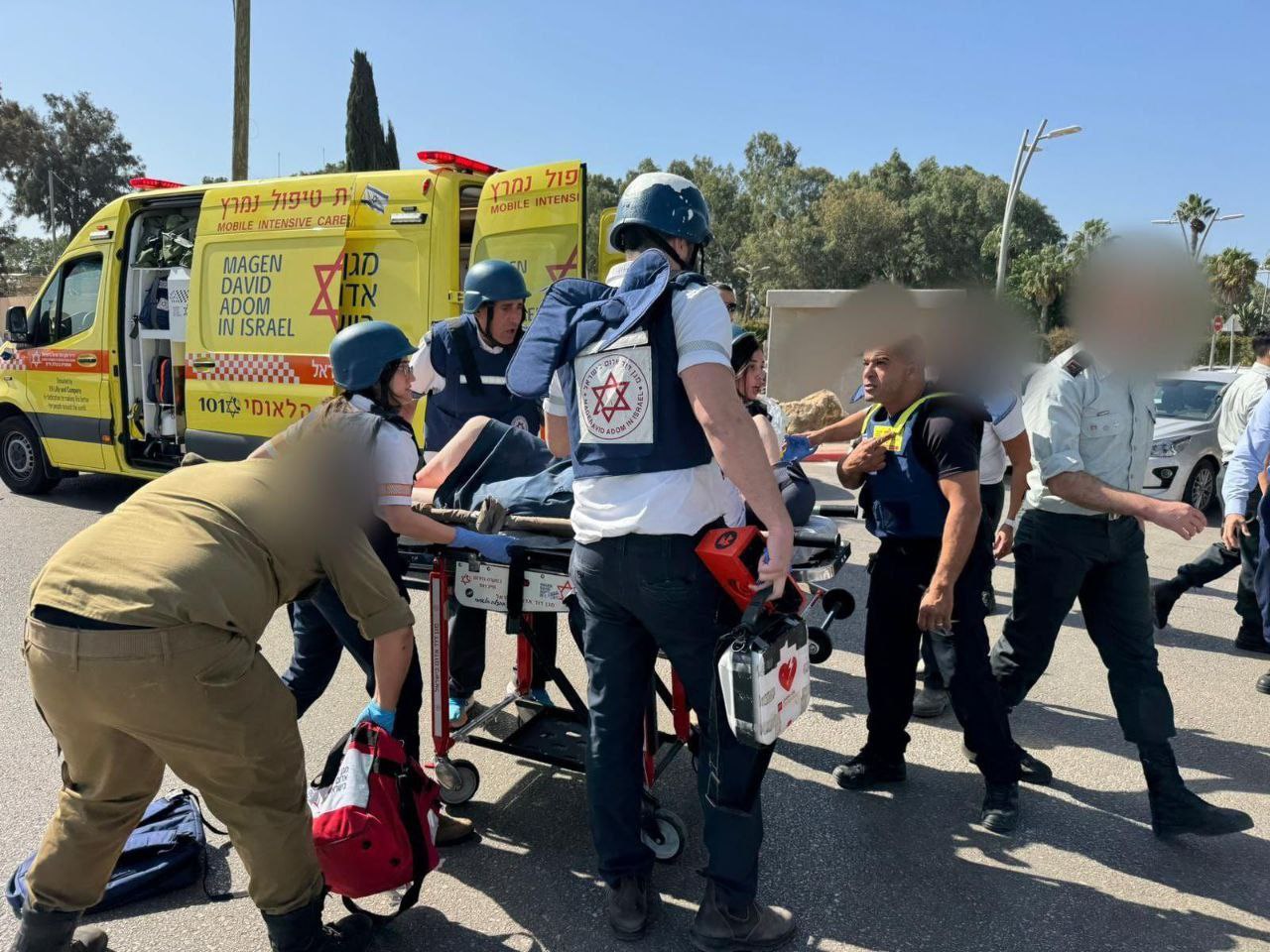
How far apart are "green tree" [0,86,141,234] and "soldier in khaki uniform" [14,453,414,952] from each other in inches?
2068

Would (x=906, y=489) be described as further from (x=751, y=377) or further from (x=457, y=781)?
(x=457, y=781)

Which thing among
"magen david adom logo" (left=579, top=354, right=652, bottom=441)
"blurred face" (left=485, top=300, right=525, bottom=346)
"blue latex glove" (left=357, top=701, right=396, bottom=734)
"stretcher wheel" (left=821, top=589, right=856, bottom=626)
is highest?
"blurred face" (left=485, top=300, right=525, bottom=346)

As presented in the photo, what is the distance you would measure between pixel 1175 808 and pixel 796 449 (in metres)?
1.90

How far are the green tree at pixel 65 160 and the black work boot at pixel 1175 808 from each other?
5364 centimetres

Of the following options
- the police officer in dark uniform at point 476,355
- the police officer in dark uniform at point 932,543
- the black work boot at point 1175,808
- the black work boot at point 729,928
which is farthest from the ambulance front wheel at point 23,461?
the black work boot at point 1175,808

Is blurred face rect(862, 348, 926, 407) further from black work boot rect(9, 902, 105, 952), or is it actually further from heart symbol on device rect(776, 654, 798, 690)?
black work boot rect(9, 902, 105, 952)

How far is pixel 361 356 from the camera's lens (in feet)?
9.14

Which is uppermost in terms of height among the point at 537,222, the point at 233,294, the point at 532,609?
the point at 537,222

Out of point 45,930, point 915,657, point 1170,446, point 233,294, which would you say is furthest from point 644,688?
point 1170,446

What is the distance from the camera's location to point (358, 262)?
264 inches

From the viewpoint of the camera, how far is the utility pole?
1441cm

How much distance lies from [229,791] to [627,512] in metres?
1.18

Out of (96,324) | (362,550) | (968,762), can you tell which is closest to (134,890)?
(362,550)

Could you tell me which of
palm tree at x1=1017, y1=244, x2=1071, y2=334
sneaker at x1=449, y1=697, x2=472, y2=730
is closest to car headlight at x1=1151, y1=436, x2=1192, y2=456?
palm tree at x1=1017, y1=244, x2=1071, y2=334
